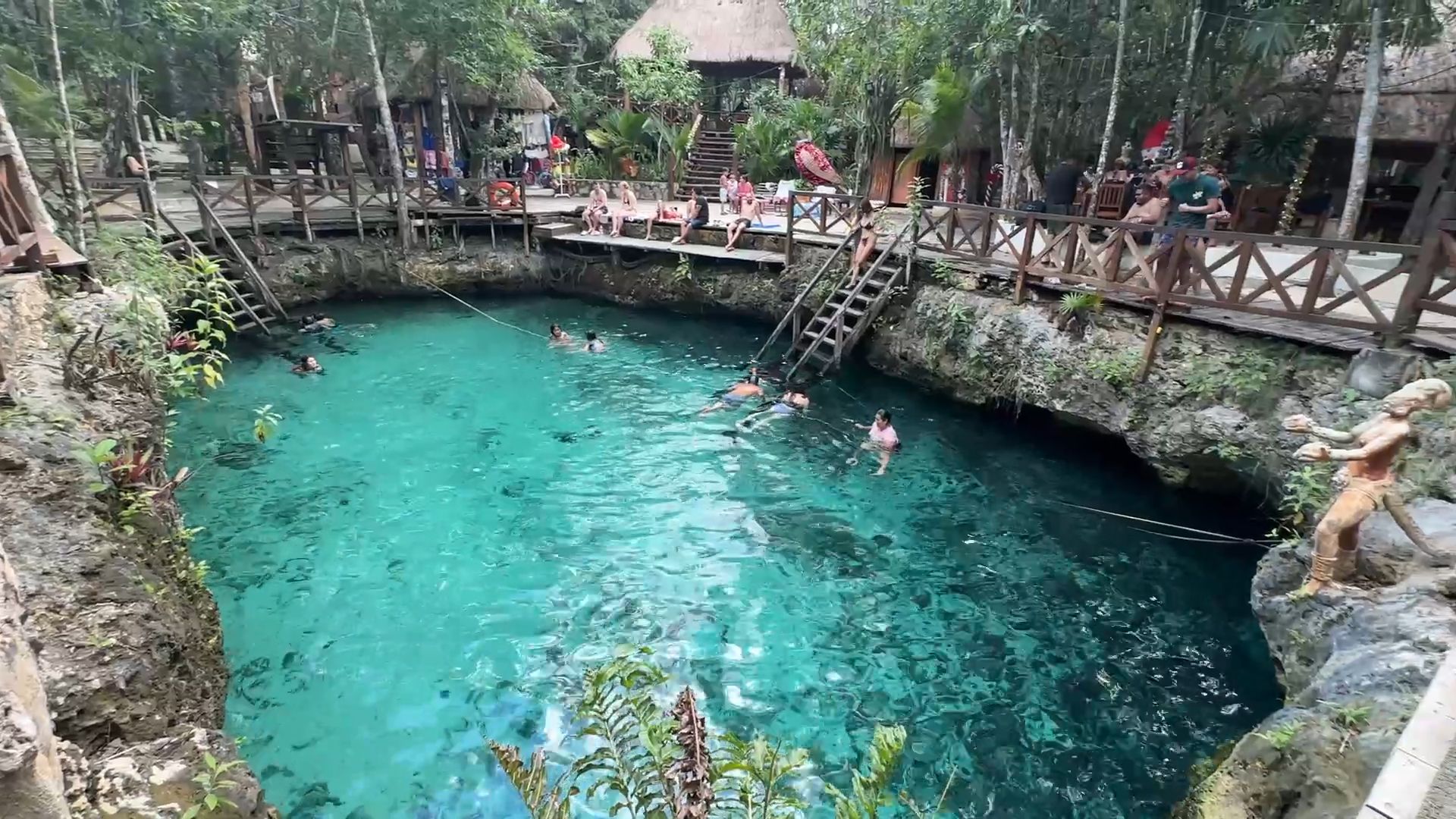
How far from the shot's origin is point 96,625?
4293mm

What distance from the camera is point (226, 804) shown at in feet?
11.5

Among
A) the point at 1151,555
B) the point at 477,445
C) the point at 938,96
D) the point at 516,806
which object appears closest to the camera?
the point at 516,806

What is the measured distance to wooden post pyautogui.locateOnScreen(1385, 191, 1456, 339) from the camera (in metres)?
7.33

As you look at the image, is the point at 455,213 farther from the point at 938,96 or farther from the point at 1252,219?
the point at 1252,219

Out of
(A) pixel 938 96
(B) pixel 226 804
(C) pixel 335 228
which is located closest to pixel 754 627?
(B) pixel 226 804

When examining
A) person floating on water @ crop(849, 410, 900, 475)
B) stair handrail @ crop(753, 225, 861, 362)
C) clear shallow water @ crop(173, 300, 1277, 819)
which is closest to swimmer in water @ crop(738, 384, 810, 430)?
clear shallow water @ crop(173, 300, 1277, 819)

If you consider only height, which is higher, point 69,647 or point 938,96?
point 938,96

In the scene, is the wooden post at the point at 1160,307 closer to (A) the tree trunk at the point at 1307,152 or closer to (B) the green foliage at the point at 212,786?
(A) the tree trunk at the point at 1307,152

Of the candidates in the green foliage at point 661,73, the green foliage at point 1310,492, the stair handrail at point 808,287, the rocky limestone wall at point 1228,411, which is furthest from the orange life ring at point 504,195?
the green foliage at point 1310,492

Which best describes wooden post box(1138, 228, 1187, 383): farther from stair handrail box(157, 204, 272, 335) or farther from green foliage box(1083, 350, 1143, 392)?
stair handrail box(157, 204, 272, 335)

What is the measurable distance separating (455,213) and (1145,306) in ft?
52.0

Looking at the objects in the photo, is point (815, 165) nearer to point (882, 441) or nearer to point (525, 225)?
point (525, 225)

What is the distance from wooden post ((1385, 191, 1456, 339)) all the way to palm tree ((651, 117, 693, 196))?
1816cm

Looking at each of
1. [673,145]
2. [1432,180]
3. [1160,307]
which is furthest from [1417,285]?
[673,145]
